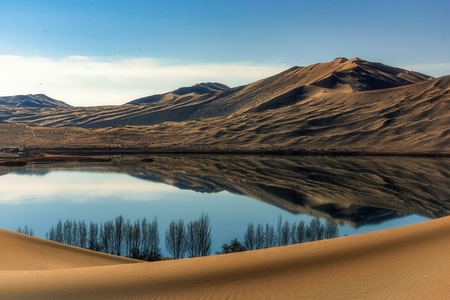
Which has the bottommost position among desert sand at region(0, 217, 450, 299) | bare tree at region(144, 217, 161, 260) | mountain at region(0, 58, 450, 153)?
bare tree at region(144, 217, 161, 260)

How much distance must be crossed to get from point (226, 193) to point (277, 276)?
122 feet

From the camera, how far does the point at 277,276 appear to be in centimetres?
1276

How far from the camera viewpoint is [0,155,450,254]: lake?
1491 inches

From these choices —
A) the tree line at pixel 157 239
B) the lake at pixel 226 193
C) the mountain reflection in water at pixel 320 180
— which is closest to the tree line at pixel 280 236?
the tree line at pixel 157 239

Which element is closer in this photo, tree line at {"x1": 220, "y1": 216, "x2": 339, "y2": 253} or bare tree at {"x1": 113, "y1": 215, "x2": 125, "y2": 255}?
tree line at {"x1": 220, "y1": 216, "x2": 339, "y2": 253}

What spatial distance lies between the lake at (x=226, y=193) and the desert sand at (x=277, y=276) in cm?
1532

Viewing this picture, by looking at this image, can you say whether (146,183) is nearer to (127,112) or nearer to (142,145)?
(142,145)

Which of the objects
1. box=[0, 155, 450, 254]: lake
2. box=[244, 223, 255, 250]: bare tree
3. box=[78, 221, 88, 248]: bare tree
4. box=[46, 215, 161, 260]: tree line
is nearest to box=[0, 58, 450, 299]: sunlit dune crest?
box=[0, 155, 450, 254]: lake

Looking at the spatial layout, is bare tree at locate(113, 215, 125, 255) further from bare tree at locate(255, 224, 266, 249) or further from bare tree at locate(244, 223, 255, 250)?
bare tree at locate(255, 224, 266, 249)

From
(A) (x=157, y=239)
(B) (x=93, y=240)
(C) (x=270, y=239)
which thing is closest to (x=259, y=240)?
(C) (x=270, y=239)

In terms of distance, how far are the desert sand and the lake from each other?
15.3 meters

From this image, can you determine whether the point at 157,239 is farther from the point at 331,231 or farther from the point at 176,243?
the point at 331,231

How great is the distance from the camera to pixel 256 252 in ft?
49.3

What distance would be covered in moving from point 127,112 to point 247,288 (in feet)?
630
